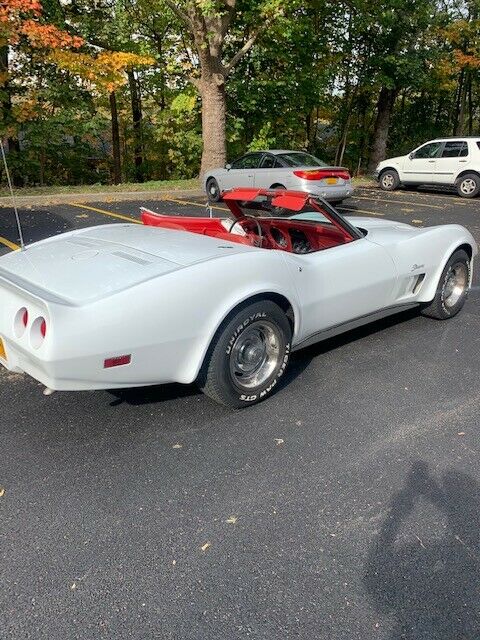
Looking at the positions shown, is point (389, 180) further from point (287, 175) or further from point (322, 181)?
point (287, 175)

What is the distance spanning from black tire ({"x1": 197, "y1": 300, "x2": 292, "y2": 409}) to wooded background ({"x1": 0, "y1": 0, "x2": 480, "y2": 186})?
1162cm

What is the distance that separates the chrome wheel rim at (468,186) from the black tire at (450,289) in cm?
1037

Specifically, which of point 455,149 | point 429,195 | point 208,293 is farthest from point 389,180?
point 208,293

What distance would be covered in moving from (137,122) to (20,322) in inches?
824

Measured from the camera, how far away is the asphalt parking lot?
1927mm

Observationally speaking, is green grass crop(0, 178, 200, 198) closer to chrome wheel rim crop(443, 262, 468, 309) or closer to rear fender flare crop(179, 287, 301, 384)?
chrome wheel rim crop(443, 262, 468, 309)

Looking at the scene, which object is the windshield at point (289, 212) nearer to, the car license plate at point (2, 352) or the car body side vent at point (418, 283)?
the car body side vent at point (418, 283)

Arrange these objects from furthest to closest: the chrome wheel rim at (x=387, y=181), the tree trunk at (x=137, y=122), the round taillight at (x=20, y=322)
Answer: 1. the tree trunk at (x=137, y=122)
2. the chrome wheel rim at (x=387, y=181)
3. the round taillight at (x=20, y=322)

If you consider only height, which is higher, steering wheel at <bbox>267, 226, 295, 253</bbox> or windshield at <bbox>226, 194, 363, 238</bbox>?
windshield at <bbox>226, 194, 363, 238</bbox>

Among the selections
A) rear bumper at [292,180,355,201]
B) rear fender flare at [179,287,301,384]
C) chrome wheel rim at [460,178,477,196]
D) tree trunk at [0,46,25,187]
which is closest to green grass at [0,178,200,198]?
rear bumper at [292,180,355,201]

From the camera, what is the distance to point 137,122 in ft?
71.1

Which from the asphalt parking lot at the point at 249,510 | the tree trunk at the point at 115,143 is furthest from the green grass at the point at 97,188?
the asphalt parking lot at the point at 249,510

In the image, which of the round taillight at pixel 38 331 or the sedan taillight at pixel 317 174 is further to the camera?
the sedan taillight at pixel 317 174

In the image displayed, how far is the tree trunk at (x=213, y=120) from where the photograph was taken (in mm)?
13594
